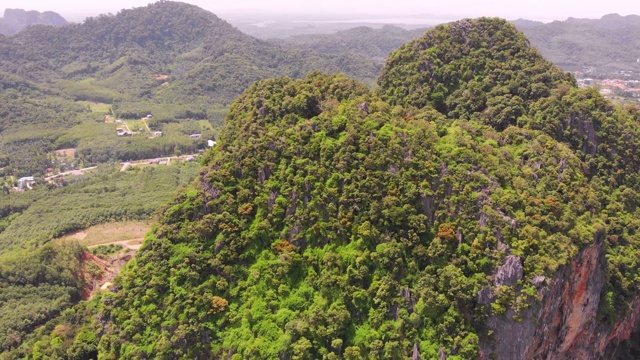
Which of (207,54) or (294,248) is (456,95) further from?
(207,54)

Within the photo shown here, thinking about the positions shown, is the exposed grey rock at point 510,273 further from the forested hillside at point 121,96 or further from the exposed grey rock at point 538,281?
the forested hillside at point 121,96

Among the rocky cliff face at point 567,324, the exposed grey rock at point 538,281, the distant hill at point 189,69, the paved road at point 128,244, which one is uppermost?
the distant hill at point 189,69

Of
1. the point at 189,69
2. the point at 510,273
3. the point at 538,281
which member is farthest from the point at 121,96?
the point at 538,281

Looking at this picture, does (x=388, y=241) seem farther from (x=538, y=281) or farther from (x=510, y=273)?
(x=538, y=281)

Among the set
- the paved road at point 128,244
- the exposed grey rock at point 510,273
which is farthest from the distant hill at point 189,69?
the exposed grey rock at point 510,273

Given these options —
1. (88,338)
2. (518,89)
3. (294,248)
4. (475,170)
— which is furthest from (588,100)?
(88,338)

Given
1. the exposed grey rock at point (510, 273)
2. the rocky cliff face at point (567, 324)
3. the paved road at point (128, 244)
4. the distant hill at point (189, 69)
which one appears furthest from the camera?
the distant hill at point (189, 69)

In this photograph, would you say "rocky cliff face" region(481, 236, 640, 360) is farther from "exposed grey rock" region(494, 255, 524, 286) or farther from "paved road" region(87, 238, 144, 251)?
"paved road" region(87, 238, 144, 251)
